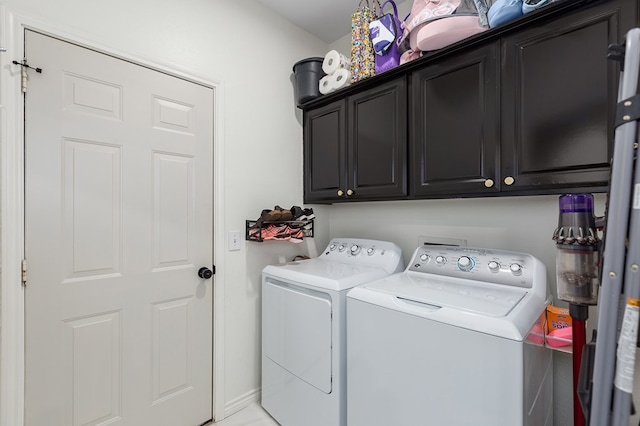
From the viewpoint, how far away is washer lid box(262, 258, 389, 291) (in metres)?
1.48

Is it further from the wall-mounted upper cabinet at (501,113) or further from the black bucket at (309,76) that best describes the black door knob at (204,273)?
the black bucket at (309,76)

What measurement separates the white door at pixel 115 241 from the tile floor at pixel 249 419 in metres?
0.15

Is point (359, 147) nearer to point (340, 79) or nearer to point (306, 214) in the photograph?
point (340, 79)

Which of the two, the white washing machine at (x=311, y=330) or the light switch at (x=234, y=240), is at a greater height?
the light switch at (x=234, y=240)

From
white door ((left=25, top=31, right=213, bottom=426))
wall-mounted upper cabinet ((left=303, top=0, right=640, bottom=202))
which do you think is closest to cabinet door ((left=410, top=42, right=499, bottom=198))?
wall-mounted upper cabinet ((left=303, top=0, right=640, bottom=202))

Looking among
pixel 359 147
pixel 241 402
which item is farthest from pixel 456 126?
pixel 241 402

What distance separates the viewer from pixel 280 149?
2.20 m

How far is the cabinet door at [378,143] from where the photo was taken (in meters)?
1.69

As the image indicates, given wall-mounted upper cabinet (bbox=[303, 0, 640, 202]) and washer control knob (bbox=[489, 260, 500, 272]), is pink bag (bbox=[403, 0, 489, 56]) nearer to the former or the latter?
wall-mounted upper cabinet (bbox=[303, 0, 640, 202])

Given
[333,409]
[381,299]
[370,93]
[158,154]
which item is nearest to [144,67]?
[158,154]

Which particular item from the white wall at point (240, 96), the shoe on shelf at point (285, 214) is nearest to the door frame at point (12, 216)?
the white wall at point (240, 96)

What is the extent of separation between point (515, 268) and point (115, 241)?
1.98 meters

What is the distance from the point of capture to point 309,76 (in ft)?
6.97

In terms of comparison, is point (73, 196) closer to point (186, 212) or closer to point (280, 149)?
point (186, 212)
